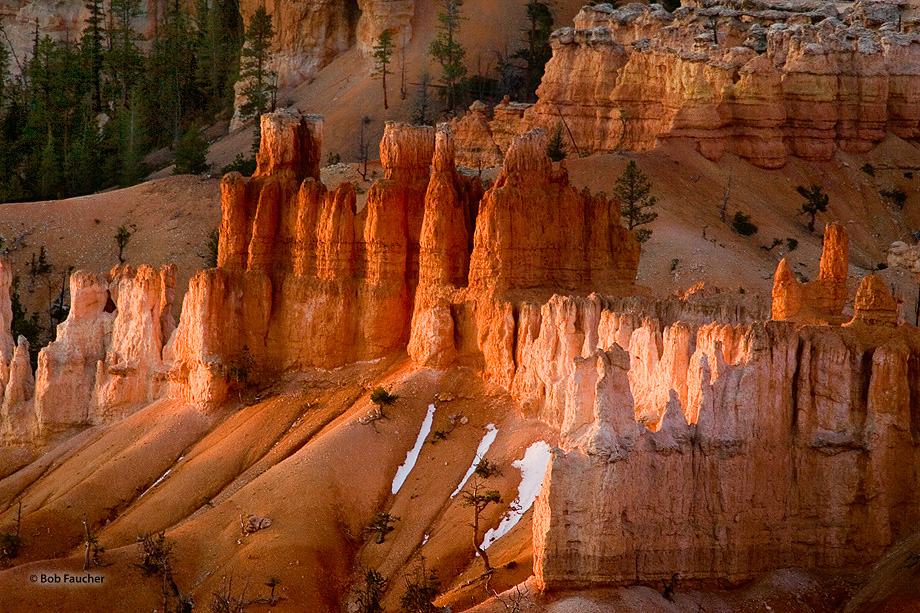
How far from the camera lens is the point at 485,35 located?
136625mm

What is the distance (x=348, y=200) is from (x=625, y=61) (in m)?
46.1

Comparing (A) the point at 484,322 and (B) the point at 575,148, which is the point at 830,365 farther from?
(B) the point at 575,148

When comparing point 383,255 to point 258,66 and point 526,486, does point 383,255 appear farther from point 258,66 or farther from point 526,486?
point 258,66

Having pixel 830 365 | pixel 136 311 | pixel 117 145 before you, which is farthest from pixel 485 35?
pixel 830 365

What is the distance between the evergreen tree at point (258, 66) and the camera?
129750 mm

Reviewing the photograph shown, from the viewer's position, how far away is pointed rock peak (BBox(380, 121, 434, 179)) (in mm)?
65562

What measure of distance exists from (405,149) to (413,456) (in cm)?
1225

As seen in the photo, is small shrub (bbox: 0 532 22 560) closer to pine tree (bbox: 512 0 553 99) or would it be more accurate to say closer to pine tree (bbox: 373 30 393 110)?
pine tree (bbox: 373 30 393 110)

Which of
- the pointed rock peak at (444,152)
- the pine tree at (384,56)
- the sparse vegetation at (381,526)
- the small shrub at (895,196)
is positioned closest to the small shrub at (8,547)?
the sparse vegetation at (381,526)

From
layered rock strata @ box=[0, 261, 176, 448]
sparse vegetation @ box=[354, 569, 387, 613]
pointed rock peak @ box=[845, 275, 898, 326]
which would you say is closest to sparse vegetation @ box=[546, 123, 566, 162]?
layered rock strata @ box=[0, 261, 176, 448]

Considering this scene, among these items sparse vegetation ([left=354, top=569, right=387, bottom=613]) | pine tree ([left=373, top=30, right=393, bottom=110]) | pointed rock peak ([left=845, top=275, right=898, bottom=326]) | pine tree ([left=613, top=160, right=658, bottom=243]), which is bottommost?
sparse vegetation ([left=354, top=569, right=387, bottom=613])

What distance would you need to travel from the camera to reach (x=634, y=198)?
93375mm

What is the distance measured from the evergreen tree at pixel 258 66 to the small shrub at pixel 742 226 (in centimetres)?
3969

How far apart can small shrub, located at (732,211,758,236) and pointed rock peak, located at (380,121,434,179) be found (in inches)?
1500
